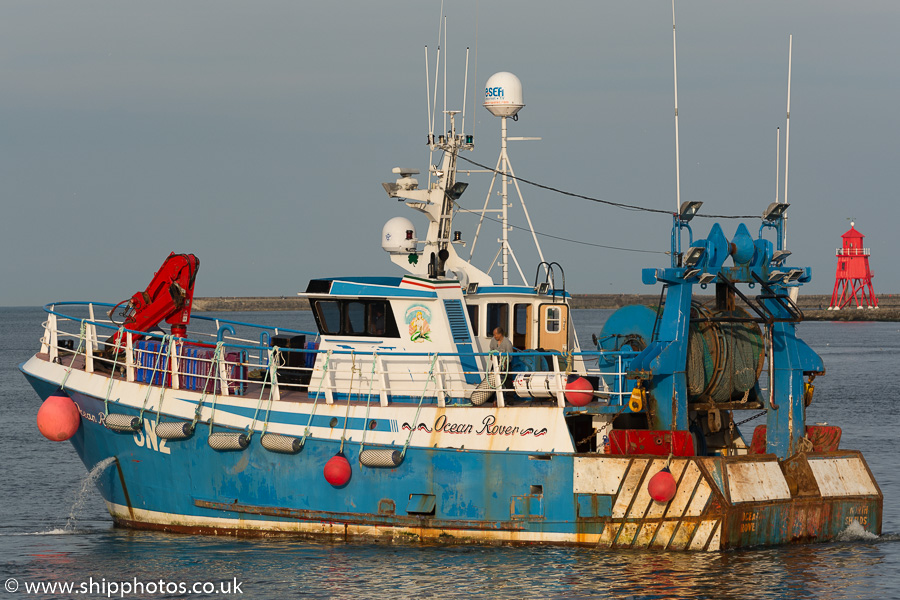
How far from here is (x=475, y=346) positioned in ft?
58.9

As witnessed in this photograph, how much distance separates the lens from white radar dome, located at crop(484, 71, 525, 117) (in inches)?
751

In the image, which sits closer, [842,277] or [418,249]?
[418,249]

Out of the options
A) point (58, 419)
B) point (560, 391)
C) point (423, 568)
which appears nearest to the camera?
point (423, 568)

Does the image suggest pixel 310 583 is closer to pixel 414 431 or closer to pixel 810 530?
pixel 414 431

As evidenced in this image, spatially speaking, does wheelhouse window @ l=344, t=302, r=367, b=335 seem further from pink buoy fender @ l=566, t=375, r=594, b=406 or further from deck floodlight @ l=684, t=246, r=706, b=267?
deck floodlight @ l=684, t=246, r=706, b=267

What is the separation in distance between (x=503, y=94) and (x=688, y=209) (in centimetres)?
438

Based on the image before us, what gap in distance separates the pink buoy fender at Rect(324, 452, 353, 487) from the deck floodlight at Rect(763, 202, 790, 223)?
7100 millimetres

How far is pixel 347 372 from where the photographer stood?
56.8ft

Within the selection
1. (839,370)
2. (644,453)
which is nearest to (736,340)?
(644,453)

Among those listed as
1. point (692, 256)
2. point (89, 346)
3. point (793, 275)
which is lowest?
point (89, 346)

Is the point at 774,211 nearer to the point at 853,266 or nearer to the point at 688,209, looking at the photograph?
the point at 688,209

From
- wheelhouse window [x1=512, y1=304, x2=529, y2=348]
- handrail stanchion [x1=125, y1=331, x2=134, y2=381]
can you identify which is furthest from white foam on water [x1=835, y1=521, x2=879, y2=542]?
handrail stanchion [x1=125, y1=331, x2=134, y2=381]

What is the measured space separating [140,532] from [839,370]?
46478mm

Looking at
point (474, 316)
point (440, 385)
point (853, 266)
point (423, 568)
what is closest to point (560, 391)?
point (440, 385)
